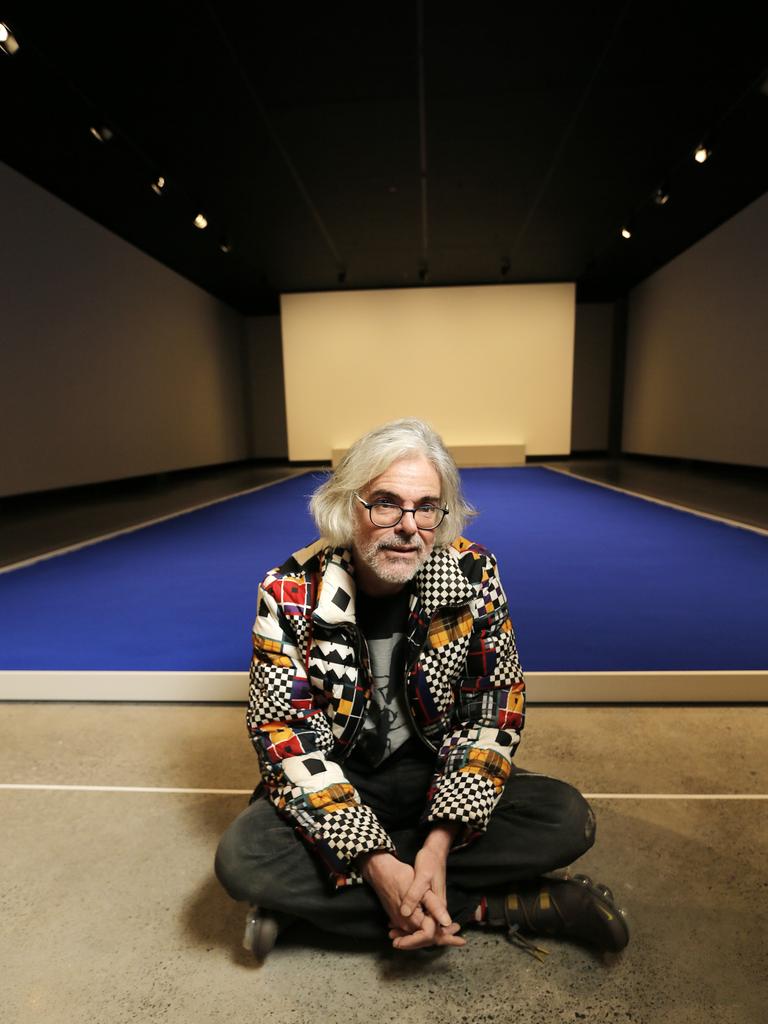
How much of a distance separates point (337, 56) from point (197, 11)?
3.35 feet

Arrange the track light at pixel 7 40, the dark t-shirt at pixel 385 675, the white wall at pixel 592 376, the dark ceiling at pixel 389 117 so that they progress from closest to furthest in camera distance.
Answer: the dark t-shirt at pixel 385 675 → the track light at pixel 7 40 → the dark ceiling at pixel 389 117 → the white wall at pixel 592 376

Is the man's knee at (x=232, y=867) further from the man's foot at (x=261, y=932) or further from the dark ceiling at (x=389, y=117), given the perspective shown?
the dark ceiling at (x=389, y=117)

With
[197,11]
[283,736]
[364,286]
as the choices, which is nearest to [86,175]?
[197,11]

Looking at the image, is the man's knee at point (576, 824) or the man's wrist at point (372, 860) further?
the man's knee at point (576, 824)

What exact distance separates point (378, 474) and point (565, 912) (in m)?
0.83

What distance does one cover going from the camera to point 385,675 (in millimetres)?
1119

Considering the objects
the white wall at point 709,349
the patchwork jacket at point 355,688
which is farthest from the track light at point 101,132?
the white wall at point 709,349

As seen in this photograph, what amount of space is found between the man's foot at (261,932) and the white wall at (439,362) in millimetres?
11130

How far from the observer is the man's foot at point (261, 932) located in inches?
39.0

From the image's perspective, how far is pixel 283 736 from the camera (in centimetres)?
103

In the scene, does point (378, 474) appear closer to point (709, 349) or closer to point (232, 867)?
point (232, 867)

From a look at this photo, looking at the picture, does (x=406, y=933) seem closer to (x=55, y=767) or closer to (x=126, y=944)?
(x=126, y=944)

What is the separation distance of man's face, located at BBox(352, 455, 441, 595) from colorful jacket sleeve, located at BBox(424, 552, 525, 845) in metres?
0.13

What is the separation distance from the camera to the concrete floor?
94 cm
